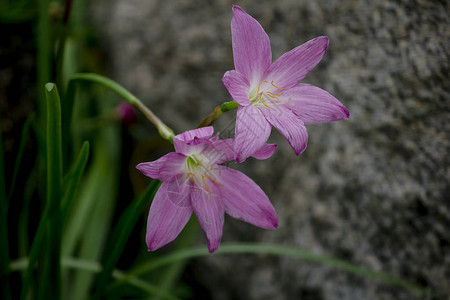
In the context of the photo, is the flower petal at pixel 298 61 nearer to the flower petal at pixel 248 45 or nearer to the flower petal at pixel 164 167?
the flower petal at pixel 248 45

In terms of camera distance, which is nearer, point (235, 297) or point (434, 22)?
point (434, 22)

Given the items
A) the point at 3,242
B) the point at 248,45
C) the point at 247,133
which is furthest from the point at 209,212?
the point at 3,242

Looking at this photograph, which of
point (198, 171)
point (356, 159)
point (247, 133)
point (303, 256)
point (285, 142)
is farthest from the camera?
point (285, 142)

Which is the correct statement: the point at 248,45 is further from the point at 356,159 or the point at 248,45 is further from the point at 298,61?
the point at 356,159

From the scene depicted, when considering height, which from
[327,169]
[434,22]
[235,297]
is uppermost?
[434,22]

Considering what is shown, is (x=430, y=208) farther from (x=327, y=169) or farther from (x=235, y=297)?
(x=235, y=297)

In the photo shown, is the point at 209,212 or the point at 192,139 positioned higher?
the point at 192,139

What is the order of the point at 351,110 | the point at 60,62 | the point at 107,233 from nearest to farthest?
the point at 60,62
the point at 351,110
the point at 107,233

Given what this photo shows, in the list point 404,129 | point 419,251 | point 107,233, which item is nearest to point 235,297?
point 107,233
